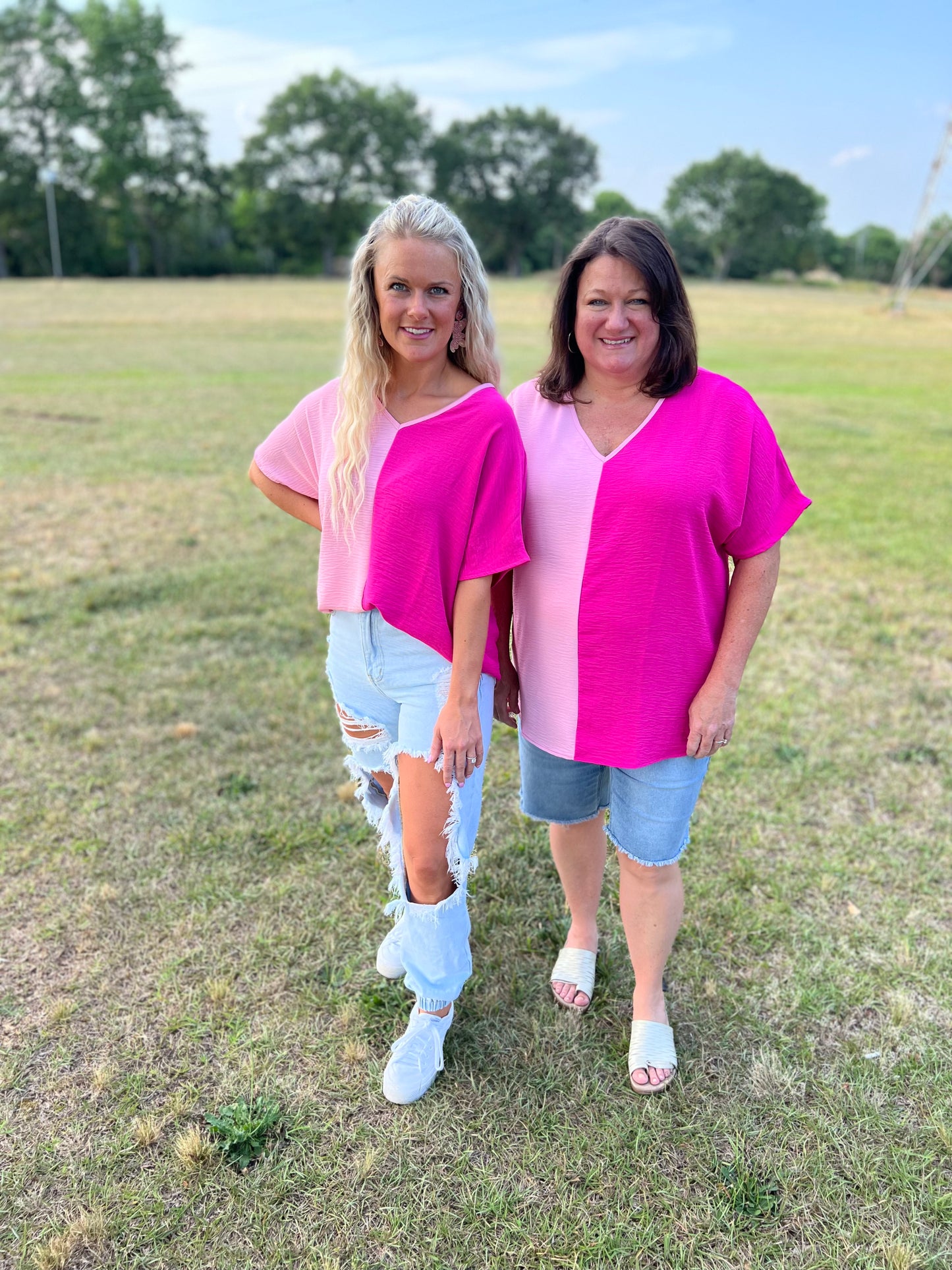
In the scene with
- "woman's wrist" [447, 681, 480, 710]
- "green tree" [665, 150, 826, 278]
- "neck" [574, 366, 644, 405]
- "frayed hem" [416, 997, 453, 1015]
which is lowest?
"frayed hem" [416, 997, 453, 1015]

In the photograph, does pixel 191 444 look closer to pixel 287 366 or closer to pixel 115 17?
pixel 287 366

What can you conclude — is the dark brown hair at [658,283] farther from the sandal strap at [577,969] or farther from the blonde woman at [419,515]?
the sandal strap at [577,969]

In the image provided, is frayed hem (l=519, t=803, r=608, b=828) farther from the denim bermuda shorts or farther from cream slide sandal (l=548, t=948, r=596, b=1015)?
cream slide sandal (l=548, t=948, r=596, b=1015)

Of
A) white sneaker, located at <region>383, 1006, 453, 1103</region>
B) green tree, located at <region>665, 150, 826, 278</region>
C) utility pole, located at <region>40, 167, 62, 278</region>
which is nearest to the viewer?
white sneaker, located at <region>383, 1006, 453, 1103</region>

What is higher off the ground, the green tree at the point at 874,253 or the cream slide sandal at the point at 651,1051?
the green tree at the point at 874,253

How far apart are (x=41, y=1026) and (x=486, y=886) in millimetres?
1337

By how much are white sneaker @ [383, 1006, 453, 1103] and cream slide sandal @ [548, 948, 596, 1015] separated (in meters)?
0.39

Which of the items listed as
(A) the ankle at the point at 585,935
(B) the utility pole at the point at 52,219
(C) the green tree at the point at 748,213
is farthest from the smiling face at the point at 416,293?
(C) the green tree at the point at 748,213

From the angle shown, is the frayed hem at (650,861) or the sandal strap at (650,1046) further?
the sandal strap at (650,1046)

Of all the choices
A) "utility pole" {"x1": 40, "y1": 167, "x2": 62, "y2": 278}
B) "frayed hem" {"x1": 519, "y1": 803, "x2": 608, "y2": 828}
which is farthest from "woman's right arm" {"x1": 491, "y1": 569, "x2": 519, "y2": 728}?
"utility pole" {"x1": 40, "y1": 167, "x2": 62, "y2": 278}

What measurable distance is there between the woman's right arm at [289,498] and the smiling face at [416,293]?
45 cm

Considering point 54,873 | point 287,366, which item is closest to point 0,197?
point 287,366

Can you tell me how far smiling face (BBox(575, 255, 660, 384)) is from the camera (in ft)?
5.70

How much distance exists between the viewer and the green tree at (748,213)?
7294 cm
